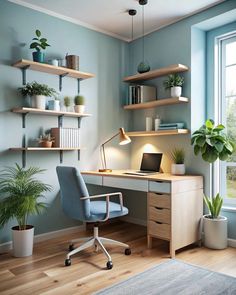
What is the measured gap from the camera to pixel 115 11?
3361 millimetres

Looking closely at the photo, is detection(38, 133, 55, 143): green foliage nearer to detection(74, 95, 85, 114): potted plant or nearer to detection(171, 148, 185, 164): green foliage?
detection(74, 95, 85, 114): potted plant

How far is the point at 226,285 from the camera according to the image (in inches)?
87.0

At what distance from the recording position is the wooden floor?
7.30 ft

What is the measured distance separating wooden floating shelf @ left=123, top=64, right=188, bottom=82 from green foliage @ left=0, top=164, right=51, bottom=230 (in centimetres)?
177

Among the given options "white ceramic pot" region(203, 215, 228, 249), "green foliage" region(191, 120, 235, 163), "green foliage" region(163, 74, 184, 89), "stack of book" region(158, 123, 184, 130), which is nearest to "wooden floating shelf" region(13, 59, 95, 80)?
"green foliage" region(163, 74, 184, 89)

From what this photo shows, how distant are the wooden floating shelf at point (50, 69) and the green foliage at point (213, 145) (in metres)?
1.52

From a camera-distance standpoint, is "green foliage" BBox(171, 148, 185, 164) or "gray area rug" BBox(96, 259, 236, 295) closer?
"gray area rug" BBox(96, 259, 236, 295)

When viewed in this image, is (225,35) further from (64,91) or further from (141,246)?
(141,246)

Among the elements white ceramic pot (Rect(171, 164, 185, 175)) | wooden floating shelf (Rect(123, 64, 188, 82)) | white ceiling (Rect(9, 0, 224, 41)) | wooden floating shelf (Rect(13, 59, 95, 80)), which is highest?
white ceiling (Rect(9, 0, 224, 41))

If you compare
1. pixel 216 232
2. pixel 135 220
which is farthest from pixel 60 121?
pixel 216 232

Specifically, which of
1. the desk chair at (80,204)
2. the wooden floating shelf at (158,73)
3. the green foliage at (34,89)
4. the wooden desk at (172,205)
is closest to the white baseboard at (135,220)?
the wooden desk at (172,205)

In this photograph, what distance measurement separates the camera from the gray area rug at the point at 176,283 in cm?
212

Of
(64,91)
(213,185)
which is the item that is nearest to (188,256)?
(213,185)

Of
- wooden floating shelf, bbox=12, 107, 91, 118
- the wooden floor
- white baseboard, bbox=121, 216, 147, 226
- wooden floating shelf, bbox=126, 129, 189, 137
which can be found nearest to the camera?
the wooden floor
